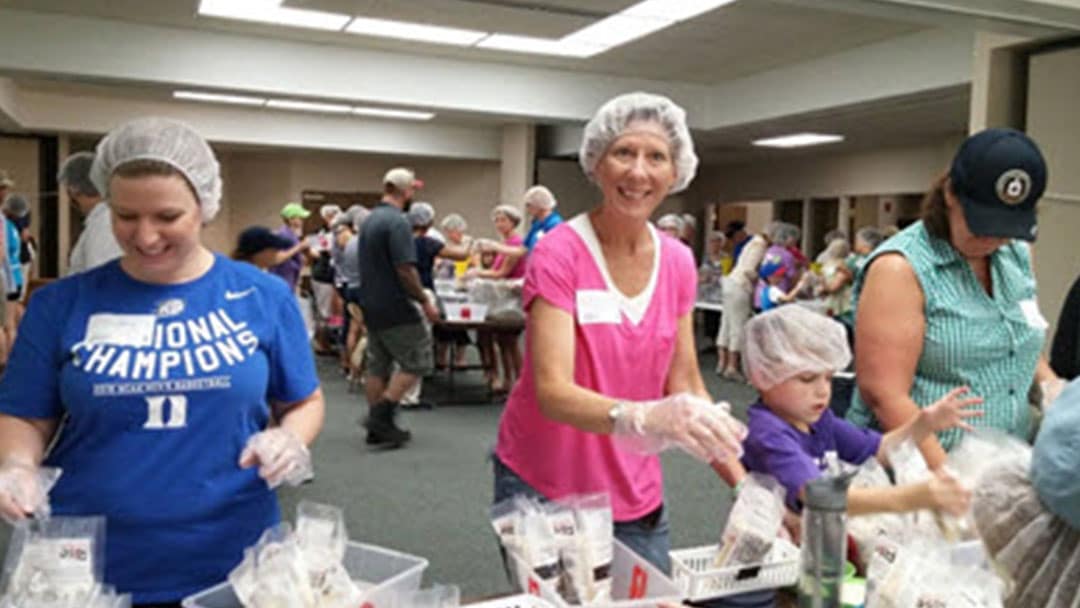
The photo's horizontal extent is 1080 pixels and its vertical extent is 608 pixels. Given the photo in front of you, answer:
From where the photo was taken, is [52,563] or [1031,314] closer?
[52,563]

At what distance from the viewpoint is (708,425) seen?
110 cm

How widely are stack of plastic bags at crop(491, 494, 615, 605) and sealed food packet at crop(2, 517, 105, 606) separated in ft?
1.78

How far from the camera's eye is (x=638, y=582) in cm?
123

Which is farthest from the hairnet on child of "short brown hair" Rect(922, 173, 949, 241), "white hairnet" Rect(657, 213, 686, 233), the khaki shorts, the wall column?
the wall column

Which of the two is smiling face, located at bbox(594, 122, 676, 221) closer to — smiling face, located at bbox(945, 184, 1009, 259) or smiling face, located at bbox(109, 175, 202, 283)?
smiling face, located at bbox(945, 184, 1009, 259)

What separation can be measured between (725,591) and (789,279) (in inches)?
264

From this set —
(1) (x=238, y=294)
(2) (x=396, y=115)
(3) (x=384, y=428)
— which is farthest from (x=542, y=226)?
(2) (x=396, y=115)

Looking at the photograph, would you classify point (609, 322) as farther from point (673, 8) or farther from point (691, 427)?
point (673, 8)

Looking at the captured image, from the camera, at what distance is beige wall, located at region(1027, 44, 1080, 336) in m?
4.08

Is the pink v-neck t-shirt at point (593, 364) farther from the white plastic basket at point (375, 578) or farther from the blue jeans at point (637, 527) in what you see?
the white plastic basket at point (375, 578)

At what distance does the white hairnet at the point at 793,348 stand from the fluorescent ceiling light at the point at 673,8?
4.39 m

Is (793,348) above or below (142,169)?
below

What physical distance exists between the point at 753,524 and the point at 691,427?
260 mm

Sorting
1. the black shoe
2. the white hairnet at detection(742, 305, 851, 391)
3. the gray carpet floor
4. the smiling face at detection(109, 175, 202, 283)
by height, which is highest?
the smiling face at detection(109, 175, 202, 283)
